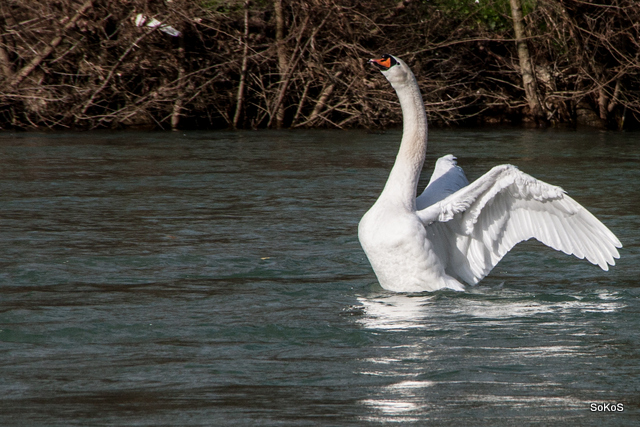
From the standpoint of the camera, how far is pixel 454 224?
5.68 m

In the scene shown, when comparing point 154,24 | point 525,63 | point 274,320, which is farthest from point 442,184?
point 525,63

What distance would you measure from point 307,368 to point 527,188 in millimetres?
2126

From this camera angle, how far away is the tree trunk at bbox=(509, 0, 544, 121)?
16.8 metres

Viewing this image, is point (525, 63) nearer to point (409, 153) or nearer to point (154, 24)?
point (154, 24)

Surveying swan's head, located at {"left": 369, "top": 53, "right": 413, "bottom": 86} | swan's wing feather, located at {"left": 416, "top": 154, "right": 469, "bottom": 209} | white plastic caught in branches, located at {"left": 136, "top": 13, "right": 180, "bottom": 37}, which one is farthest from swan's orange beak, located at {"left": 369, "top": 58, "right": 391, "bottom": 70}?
white plastic caught in branches, located at {"left": 136, "top": 13, "right": 180, "bottom": 37}

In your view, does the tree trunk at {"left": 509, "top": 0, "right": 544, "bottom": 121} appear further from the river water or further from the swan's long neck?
the swan's long neck

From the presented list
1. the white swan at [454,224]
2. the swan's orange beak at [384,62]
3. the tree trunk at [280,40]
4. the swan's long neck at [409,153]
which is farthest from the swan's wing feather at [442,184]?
the tree trunk at [280,40]

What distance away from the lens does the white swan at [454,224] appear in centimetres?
532

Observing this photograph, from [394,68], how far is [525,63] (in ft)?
38.4

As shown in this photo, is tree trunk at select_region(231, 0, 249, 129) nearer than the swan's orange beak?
No

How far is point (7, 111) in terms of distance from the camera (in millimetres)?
15680

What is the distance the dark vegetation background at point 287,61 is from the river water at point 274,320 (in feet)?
20.2

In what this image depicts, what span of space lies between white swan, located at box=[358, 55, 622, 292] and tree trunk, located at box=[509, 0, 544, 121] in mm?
11389

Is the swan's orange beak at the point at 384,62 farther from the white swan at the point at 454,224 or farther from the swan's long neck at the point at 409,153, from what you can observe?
the swan's long neck at the point at 409,153
